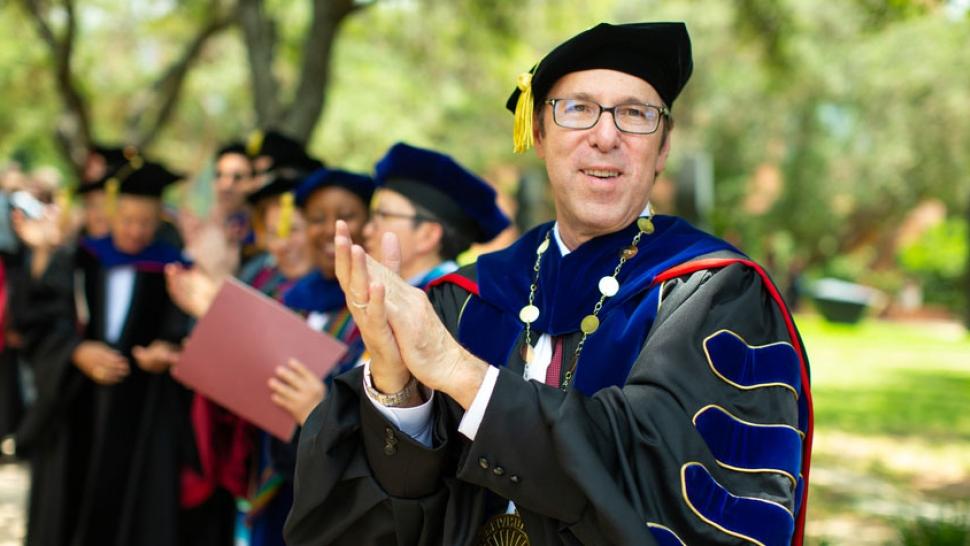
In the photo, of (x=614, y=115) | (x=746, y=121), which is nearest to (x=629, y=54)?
(x=614, y=115)

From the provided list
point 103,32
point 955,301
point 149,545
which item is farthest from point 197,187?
point 955,301

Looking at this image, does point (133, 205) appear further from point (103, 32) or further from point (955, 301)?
point (955, 301)

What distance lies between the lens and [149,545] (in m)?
5.21

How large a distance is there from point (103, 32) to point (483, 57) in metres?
7.75

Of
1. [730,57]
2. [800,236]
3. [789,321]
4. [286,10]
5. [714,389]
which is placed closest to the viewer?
[714,389]

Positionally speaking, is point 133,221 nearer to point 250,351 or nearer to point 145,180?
point 145,180

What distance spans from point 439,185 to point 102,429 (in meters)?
2.70

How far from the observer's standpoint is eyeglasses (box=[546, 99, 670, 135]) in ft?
7.74

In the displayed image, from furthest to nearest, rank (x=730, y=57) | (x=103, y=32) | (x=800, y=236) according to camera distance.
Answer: (x=800, y=236), (x=730, y=57), (x=103, y=32)

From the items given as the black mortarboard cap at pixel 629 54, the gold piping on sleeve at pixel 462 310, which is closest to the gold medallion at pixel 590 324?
the gold piping on sleeve at pixel 462 310

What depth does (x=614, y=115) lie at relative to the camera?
7.72 ft

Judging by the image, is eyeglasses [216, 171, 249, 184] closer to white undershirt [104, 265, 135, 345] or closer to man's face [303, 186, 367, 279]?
white undershirt [104, 265, 135, 345]

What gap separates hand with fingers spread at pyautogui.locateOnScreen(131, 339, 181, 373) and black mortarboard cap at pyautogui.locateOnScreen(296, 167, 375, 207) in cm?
128

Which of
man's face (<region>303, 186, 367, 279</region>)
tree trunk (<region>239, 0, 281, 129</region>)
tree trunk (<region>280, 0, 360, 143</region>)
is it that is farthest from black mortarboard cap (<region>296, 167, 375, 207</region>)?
tree trunk (<region>239, 0, 281, 129</region>)
